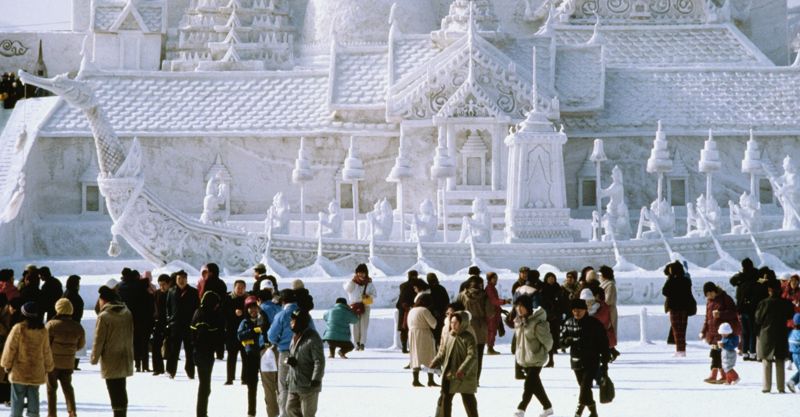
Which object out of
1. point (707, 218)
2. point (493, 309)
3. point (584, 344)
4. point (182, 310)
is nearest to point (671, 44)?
point (707, 218)

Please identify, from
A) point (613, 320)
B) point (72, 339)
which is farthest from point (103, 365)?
point (613, 320)

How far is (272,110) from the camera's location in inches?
1649

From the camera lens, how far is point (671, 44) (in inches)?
1784

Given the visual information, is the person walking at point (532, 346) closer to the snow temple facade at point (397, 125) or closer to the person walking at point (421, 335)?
the person walking at point (421, 335)

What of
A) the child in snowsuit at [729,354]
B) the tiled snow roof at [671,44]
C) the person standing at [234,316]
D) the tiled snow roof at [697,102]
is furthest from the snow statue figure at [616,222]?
the person standing at [234,316]

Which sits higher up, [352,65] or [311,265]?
[352,65]

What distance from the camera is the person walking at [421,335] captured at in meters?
19.2

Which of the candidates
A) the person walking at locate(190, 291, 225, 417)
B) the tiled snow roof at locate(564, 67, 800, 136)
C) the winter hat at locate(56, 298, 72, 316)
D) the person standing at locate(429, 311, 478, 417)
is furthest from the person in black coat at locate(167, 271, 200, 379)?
the tiled snow roof at locate(564, 67, 800, 136)

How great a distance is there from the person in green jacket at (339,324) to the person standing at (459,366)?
20.1ft

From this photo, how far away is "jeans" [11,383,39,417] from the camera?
51.9 ft

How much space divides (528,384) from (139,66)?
31.3m

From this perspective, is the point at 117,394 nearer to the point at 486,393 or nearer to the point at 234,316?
the point at 234,316

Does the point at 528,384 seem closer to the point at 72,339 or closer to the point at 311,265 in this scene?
the point at 72,339

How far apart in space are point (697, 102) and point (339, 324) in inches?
866
